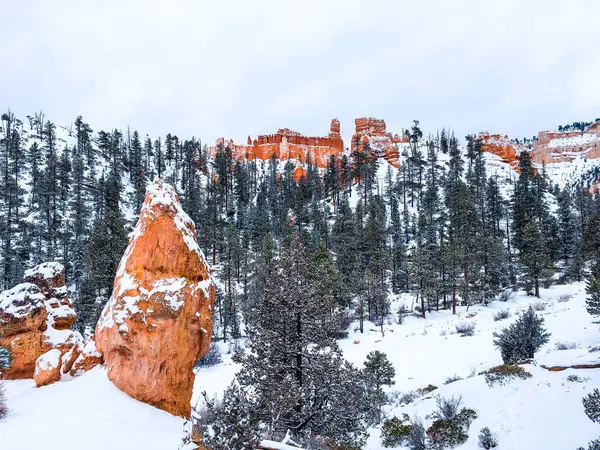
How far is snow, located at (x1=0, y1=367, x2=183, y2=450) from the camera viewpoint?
5.93m

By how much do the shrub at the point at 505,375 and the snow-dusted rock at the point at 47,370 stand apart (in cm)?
1378

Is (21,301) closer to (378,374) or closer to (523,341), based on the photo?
(378,374)

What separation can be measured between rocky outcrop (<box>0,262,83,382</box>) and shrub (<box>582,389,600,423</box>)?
1427cm

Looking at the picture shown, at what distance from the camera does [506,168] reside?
3821 inches

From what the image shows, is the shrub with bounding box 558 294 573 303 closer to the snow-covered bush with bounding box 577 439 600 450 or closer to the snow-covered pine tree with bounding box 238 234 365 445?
the snow-covered bush with bounding box 577 439 600 450

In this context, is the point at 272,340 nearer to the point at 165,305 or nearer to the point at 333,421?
the point at 333,421

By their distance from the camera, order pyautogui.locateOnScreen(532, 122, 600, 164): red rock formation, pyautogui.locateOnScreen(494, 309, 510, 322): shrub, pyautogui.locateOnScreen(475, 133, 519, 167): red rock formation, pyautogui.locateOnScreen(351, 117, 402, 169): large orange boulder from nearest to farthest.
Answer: pyautogui.locateOnScreen(494, 309, 510, 322): shrub, pyautogui.locateOnScreen(351, 117, 402, 169): large orange boulder, pyautogui.locateOnScreen(475, 133, 519, 167): red rock formation, pyautogui.locateOnScreen(532, 122, 600, 164): red rock formation

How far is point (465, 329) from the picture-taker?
86.6ft

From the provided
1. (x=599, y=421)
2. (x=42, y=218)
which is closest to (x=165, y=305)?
(x=599, y=421)

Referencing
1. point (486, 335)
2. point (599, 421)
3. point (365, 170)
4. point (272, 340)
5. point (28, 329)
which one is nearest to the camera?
point (599, 421)

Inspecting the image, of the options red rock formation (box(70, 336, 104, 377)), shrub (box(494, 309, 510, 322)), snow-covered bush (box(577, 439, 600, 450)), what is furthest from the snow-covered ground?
shrub (box(494, 309, 510, 322))

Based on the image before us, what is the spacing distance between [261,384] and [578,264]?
138 feet

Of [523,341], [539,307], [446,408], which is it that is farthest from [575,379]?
[539,307]

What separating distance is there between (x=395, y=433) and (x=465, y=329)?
1807 centimetres
